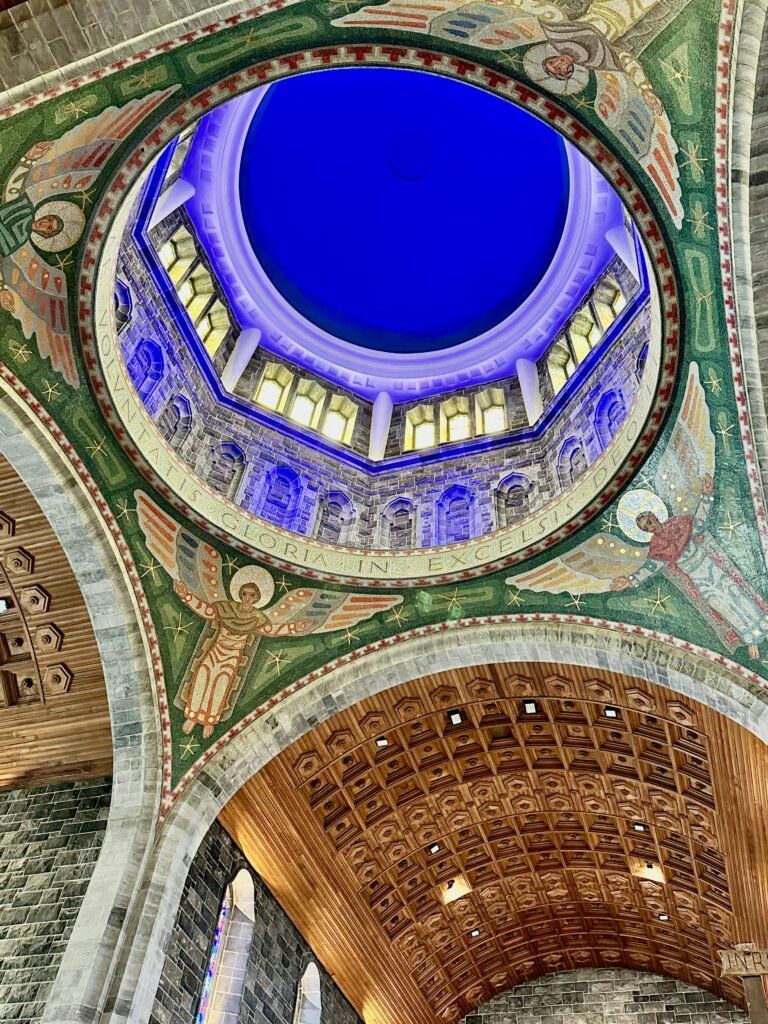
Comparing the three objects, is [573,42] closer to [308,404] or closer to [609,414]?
[609,414]

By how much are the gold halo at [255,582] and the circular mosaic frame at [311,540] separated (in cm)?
19

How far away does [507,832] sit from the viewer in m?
16.0

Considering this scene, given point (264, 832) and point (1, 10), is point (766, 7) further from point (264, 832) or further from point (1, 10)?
point (264, 832)

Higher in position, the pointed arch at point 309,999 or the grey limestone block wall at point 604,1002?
the grey limestone block wall at point 604,1002

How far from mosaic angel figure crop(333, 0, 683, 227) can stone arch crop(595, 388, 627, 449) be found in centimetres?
374

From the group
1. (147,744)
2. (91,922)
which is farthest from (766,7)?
(91,922)

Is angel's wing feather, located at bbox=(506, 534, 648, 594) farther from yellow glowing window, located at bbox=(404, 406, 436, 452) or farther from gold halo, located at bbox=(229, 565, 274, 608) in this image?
→ yellow glowing window, located at bbox=(404, 406, 436, 452)

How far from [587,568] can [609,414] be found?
7.19 feet

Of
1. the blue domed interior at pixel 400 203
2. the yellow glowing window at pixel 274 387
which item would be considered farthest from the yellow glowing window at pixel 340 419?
the blue domed interior at pixel 400 203

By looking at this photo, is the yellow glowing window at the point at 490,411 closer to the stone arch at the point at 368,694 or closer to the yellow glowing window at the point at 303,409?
the yellow glowing window at the point at 303,409

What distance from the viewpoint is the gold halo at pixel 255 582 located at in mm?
12297

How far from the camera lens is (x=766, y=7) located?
285 inches

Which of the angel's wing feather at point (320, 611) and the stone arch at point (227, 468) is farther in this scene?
the stone arch at point (227, 468)

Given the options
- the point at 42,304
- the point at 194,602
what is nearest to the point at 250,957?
the point at 194,602
